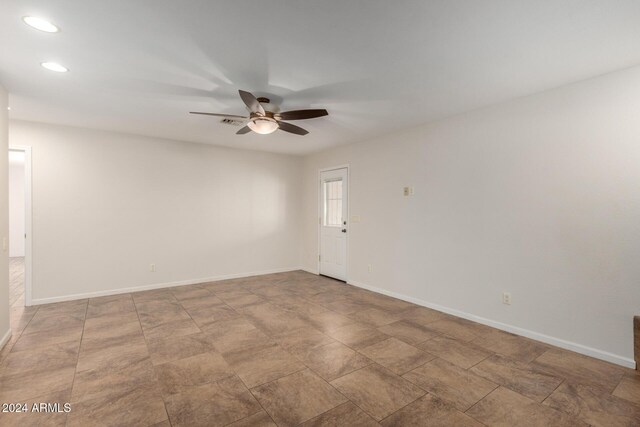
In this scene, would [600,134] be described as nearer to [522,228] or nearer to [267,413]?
[522,228]

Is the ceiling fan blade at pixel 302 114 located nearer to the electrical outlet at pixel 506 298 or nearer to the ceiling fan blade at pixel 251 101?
the ceiling fan blade at pixel 251 101

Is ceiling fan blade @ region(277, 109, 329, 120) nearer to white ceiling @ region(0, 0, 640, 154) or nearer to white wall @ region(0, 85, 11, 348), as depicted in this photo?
white ceiling @ region(0, 0, 640, 154)

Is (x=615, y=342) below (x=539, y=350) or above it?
above

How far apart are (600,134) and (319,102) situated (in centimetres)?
272

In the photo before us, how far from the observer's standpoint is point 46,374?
7.94 ft

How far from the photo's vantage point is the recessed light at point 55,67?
2.54m

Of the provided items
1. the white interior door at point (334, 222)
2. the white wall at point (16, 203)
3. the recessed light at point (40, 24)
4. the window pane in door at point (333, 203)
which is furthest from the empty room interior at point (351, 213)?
the white wall at point (16, 203)

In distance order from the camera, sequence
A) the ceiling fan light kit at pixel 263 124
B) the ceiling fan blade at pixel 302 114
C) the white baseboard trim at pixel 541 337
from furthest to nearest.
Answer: the ceiling fan light kit at pixel 263 124 → the ceiling fan blade at pixel 302 114 → the white baseboard trim at pixel 541 337

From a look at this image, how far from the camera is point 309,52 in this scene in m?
2.35

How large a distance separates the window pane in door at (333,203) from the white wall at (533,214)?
4.38 ft

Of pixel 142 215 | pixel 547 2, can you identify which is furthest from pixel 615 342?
pixel 142 215

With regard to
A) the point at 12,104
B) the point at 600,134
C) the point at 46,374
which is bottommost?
the point at 46,374

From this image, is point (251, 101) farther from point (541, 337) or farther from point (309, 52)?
point (541, 337)

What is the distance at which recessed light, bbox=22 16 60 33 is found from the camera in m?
1.95
